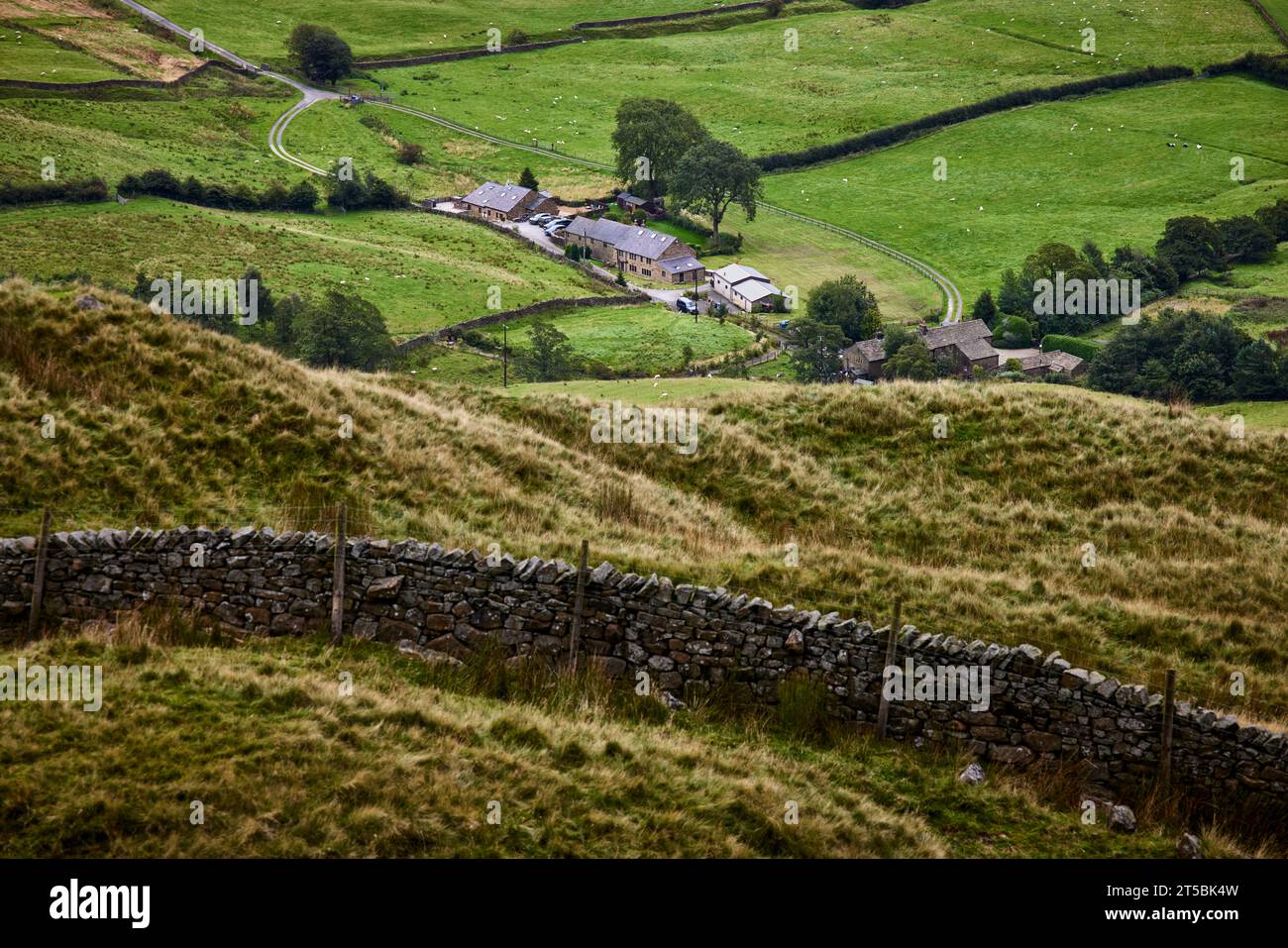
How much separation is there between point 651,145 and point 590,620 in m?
119

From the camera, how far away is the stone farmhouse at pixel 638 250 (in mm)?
107562

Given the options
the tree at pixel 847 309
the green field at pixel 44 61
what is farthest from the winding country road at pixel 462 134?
the green field at pixel 44 61

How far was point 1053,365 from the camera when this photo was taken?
281ft

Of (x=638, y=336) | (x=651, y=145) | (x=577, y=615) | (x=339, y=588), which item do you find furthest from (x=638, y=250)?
(x=577, y=615)

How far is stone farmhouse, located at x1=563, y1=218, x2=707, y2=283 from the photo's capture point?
353 ft

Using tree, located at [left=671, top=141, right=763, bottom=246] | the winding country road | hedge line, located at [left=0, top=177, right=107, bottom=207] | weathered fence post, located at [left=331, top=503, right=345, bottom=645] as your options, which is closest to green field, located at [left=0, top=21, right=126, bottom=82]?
the winding country road

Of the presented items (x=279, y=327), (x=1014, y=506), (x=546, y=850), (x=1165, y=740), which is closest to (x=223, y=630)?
(x=546, y=850)

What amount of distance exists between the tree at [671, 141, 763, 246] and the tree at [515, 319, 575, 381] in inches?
1736

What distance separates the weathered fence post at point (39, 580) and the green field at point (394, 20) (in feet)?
551

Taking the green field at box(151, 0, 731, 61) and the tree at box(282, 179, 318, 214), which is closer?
the tree at box(282, 179, 318, 214)

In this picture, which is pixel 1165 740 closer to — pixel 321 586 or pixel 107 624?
pixel 321 586

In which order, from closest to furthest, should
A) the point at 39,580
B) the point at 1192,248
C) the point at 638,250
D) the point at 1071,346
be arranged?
the point at 39,580
the point at 1071,346
the point at 1192,248
the point at 638,250

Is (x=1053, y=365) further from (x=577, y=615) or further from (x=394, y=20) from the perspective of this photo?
(x=394, y=20)

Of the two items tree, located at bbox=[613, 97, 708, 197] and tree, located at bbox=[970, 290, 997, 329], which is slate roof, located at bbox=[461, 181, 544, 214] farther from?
tree, located at bbox=[970, 290, 997, 329]
